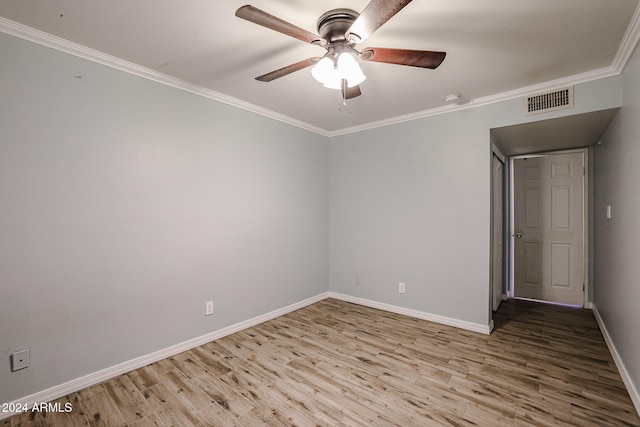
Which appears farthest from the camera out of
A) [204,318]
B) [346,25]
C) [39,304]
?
[204,318]

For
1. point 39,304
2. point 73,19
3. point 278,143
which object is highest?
point 73,19

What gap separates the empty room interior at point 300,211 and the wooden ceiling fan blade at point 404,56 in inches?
0.6

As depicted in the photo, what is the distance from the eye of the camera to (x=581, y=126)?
287 cm

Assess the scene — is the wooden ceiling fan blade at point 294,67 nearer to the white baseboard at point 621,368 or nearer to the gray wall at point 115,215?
the gray wall at point 115,215

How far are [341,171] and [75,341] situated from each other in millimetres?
3309

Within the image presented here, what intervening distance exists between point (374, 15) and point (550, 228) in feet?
13.7

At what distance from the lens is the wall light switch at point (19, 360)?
1831 mm

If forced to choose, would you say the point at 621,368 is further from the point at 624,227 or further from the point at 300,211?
the point at 300,211

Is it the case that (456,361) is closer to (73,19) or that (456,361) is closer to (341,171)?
(341,171)

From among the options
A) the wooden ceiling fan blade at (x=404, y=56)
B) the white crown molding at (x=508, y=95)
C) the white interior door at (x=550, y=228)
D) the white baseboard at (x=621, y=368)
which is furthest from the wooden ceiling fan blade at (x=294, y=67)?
the white interior door at (x=550, y=228)

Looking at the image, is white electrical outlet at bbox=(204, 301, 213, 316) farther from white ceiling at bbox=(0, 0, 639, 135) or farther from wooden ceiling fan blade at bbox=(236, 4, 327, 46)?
wooden ceiling fan blade at bbox=(236, 4, 327, 46)

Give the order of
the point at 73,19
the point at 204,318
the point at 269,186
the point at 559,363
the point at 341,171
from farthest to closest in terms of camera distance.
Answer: the point at 341,171
the point at 269,186
the point at 204,318
the point at 559,363
the point at 73,19

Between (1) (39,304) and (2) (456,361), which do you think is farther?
(2) (456,361)

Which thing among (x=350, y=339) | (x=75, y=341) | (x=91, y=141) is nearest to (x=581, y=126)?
(x=350, y=339)
